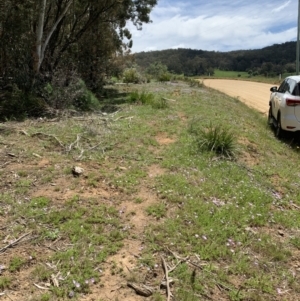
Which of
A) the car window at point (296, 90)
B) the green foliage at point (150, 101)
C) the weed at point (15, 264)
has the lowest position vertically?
the weed at point (15, 264)

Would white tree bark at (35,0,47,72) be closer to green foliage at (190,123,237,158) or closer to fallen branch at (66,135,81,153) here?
fallen branch at (66,135,81,153)

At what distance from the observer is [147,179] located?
5.15 metres

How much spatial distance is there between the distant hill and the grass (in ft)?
144

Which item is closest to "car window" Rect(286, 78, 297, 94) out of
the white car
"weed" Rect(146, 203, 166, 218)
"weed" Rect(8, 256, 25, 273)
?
the white car

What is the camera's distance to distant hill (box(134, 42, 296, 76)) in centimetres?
5159

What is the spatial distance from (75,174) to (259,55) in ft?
208

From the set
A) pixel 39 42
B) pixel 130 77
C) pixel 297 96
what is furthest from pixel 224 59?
pixel 297 96

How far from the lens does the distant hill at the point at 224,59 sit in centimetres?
5159

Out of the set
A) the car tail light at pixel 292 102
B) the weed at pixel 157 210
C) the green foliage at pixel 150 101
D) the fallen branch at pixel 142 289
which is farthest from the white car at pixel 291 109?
the fallen branch at pixel 142 289

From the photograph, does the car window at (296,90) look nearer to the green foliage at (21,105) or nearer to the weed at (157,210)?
the weed at (157,210)

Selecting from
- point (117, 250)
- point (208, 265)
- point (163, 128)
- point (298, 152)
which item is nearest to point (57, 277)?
point (117, 250)

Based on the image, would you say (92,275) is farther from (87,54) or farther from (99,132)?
(87,54)

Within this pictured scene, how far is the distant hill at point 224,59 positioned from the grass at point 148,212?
43913mm

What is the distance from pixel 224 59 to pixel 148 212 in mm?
63835
